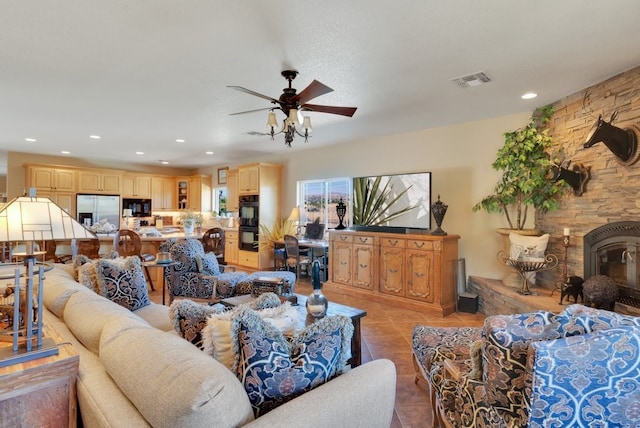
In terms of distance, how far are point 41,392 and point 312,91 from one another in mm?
2279

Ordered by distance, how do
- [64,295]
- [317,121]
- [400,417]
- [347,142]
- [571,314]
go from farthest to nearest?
[347,142]
[317,121]
[400,417]
[64,295]
[571,314]

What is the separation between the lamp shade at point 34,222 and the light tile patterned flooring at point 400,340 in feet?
6.74

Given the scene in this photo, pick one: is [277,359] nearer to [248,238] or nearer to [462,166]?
[462,166]

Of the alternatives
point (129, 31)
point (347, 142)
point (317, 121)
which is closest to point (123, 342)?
point (129, 31)

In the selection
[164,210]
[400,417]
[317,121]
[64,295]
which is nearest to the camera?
[64,295]

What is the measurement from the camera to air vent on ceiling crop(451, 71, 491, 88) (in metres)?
3.03

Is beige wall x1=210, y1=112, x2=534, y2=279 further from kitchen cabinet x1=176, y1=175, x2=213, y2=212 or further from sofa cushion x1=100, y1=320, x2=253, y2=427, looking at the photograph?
kitchen cabinet x1=176, y1=175, x2=213, y2=212

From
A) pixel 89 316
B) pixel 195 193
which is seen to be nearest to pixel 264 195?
pixel 195 193

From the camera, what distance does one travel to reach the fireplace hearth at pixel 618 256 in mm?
2904

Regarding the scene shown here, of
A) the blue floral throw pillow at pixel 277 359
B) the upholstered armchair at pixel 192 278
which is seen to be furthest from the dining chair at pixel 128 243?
the blue floral throw pillow at pixel 277 359

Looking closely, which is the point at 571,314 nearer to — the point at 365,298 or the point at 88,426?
the point at 88,426

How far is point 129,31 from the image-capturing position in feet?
7.72

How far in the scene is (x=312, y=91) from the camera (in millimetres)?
2584

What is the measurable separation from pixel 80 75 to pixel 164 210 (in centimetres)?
694
